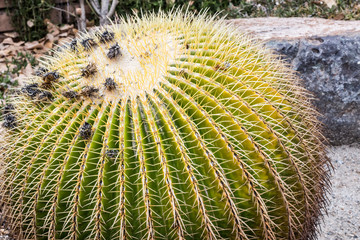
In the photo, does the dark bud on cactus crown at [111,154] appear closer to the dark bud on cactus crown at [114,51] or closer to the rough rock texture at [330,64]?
the dark bud on cactus crown at [114,51]

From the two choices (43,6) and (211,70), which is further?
(43,6)

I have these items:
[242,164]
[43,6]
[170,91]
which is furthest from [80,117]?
[43,6]

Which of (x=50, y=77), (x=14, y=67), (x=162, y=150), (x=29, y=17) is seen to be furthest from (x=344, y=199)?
(x=29, y=17)

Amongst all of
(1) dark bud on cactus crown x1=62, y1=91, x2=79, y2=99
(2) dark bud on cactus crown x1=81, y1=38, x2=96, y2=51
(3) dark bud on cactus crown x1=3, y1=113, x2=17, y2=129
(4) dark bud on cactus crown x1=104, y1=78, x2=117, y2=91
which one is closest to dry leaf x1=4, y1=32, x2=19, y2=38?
(2) dark bud on cactus crown x1=81, y1=38, x2=96, y2=51

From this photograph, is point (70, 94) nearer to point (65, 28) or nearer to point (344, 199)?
point (344, 199)

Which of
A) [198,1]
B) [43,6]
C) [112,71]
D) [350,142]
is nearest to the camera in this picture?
[112,71]

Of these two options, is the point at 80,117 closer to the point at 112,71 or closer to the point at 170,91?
the point at 112,71
